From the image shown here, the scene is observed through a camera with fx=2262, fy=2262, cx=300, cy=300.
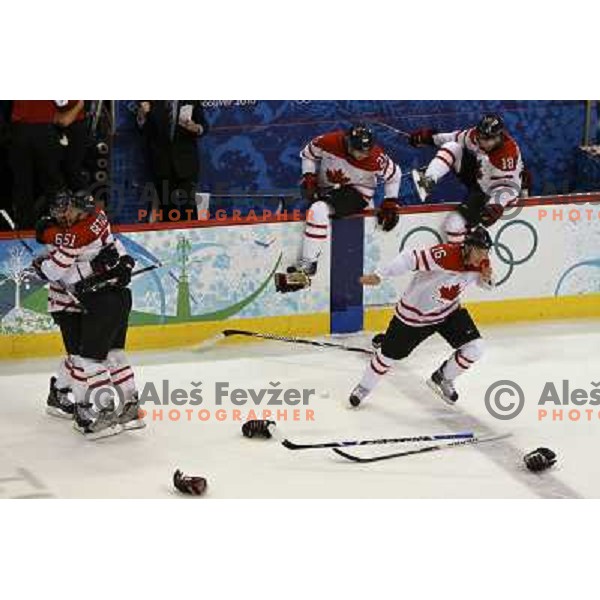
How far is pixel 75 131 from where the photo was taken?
1227 centimetres

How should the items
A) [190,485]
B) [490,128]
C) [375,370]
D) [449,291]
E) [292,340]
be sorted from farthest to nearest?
[292,340] → [490,128] → [375,370] → [449,291] → [190,485]

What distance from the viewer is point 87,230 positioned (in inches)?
404

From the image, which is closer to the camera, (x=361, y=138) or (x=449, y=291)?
(x=449, y=291)

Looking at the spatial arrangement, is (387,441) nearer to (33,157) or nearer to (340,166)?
(340,166)

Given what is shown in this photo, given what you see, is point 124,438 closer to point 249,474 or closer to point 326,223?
point 249,474

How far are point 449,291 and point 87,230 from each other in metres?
1.72

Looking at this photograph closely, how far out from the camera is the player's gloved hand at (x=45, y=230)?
1032 cm

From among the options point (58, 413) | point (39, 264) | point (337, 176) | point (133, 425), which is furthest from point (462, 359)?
point (39, 264)

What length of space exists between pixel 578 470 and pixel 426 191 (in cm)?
216

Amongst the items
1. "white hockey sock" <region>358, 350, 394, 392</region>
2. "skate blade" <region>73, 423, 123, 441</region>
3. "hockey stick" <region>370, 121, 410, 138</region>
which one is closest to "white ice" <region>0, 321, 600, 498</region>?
"skate blade" <region>73, 423, 123, 441</region>

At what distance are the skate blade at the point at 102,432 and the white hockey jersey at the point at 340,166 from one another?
6.63 feet

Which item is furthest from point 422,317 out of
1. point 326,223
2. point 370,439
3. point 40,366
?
point 40,366

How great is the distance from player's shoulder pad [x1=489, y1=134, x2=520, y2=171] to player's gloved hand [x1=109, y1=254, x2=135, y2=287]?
240 centimetres

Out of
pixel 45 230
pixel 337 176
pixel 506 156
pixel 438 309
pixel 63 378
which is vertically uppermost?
pixel 506 156
